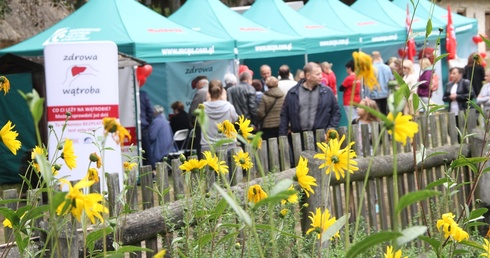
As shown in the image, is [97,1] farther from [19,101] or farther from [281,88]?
[281,88]

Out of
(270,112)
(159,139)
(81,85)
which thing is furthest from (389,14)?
(81,85)

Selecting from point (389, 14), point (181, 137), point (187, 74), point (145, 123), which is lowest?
point (181, 137)

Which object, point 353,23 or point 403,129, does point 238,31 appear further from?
point 403,129

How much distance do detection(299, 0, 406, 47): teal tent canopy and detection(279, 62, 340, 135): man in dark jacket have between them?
7.25 meters

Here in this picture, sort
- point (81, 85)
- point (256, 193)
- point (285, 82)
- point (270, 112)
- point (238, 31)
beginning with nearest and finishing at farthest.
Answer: point (256, 193)
point (81, 85)
point (270, 112)
point (285, 82)
point (238, 31)

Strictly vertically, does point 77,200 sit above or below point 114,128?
below

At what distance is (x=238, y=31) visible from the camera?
1409 cm

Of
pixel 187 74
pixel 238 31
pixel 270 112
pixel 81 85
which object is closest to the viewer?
pixel 81 85

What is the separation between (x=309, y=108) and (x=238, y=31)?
4665 millimetres

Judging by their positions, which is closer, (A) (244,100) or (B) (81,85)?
(B) (81,85)

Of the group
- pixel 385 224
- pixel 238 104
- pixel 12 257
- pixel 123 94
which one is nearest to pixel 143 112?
pixel 123 94

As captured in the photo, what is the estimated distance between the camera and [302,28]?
15930mm

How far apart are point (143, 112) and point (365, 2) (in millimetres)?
8898

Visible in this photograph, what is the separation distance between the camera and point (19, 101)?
12.4m
